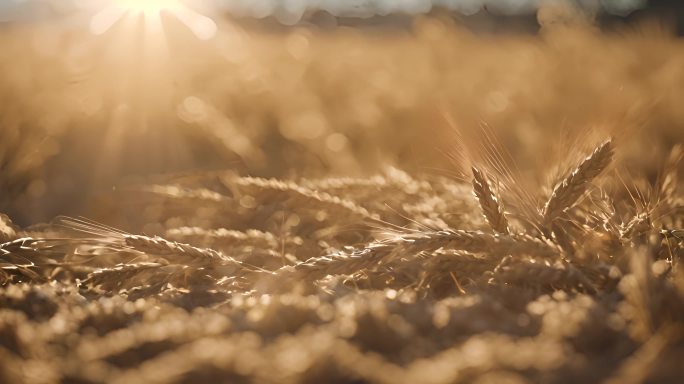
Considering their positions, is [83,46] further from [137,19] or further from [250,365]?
[250,365]

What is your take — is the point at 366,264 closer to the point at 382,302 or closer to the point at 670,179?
the point at 382,302

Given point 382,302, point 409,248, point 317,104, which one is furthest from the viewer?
point 317,104

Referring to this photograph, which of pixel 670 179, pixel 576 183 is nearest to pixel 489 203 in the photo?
pixel 576 183

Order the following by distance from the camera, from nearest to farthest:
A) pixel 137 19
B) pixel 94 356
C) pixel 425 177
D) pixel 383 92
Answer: pixel 94 356 → pixel 425 177 → pixel 383 92 → pixel 137 19

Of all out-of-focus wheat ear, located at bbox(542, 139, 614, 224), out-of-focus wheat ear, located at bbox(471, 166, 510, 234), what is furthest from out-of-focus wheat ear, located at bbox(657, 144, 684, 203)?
out-of-focus wheat ear, located at bbox(471, 166, 510, 234)

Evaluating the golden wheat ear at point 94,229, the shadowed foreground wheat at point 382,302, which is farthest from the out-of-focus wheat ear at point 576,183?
the golden wheat ear at point 94,229

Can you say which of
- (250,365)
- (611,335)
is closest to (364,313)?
(250,365)
